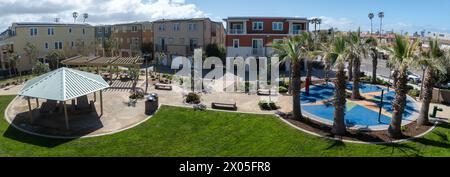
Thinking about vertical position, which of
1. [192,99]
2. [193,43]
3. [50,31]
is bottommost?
[192,99]

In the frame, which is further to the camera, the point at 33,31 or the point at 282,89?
the point at 33,31

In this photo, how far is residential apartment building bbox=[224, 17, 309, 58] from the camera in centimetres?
5534

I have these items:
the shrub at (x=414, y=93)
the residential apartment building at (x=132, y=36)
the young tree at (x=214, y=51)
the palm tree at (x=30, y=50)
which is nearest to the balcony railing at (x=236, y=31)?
the young tree at (x=214, y=51)

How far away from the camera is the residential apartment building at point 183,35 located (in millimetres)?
61875

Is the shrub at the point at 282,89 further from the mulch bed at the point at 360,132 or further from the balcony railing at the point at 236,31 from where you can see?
the balcony railing at the point at 236,31

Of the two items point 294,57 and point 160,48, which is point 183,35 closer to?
point 160,48

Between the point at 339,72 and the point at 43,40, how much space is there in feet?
177

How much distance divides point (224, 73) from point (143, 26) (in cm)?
2999

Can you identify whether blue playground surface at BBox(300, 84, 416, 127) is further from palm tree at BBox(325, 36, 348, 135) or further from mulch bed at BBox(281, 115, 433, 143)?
palm tree at BBox(325, 36, 348, 135)

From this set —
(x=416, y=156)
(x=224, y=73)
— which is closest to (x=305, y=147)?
(x=416, y=156)

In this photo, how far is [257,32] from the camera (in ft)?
184

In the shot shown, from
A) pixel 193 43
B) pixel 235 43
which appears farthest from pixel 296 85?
pixel 193 43

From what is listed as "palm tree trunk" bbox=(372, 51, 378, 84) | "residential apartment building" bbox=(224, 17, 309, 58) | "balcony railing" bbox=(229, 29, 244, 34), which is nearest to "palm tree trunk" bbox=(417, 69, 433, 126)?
"palm tree trunk" bbox=(372, 51, 378, 84)

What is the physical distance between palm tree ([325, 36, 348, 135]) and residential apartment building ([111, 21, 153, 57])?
52.9 m
